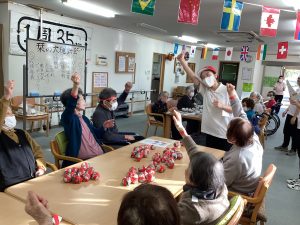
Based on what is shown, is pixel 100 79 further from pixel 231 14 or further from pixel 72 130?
pixel 72 130

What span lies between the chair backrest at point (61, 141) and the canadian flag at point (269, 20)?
298cm

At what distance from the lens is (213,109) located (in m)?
2.83

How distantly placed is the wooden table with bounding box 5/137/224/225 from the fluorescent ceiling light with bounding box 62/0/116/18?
3395 millimetres

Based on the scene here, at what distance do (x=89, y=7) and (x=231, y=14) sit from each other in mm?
2632

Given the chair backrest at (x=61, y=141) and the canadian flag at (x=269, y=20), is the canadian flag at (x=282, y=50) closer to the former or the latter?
the canadian flag at (x=269, y=20)

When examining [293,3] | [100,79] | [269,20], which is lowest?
[100,79]

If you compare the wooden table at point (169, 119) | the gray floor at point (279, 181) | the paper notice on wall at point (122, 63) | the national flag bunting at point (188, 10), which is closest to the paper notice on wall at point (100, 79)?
the paper notice on wall at point (122, 63)

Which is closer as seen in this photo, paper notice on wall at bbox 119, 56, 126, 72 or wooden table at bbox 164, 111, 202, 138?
wooden table at bbox 164, 111, 202, 138

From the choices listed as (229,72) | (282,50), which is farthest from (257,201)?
(229,72)

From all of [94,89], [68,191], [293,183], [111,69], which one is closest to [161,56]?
[111,69]

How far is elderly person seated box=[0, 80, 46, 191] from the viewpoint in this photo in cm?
183

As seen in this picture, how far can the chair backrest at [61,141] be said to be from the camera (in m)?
2.41

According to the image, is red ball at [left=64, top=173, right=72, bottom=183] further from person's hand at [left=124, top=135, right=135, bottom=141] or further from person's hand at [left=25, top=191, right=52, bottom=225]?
person's hand at [left=124, top=135, right=135, bottom=141]

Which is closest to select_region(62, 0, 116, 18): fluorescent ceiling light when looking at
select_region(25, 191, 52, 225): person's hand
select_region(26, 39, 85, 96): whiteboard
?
select_region(26, 39, 85, 96): whiteboard
